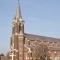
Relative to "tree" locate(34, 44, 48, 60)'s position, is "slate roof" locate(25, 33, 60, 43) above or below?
above

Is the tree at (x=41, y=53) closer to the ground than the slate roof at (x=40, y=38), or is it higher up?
closer to the ground

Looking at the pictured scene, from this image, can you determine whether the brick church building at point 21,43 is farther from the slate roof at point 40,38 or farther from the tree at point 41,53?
the tree at point 41,53

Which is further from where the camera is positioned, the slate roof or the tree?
the slate roof

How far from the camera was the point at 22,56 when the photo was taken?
96.6m

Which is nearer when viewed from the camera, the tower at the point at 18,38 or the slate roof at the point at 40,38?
the tower at the point at 18,38

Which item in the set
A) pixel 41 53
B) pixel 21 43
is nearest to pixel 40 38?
pixel 21 43

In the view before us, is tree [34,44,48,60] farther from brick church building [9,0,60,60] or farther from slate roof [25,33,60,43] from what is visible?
slate roof [25,33,60,43]

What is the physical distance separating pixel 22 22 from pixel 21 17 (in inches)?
113

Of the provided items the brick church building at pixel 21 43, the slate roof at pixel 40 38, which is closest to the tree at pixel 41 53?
the brick church building at pixel 21 43

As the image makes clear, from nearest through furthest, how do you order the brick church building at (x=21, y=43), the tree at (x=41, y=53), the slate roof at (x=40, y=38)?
the tree at (x=41, y=53), the brick church building at (x=21, y=43), the slate roof at (x=40, y=38)

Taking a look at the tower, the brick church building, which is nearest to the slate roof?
the brick church building

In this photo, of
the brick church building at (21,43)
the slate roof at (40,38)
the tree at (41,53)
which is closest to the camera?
the tree at (41,53)

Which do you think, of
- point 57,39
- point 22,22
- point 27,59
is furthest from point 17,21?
point 57,39

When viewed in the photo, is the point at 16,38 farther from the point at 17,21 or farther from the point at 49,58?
the point at 49,58
